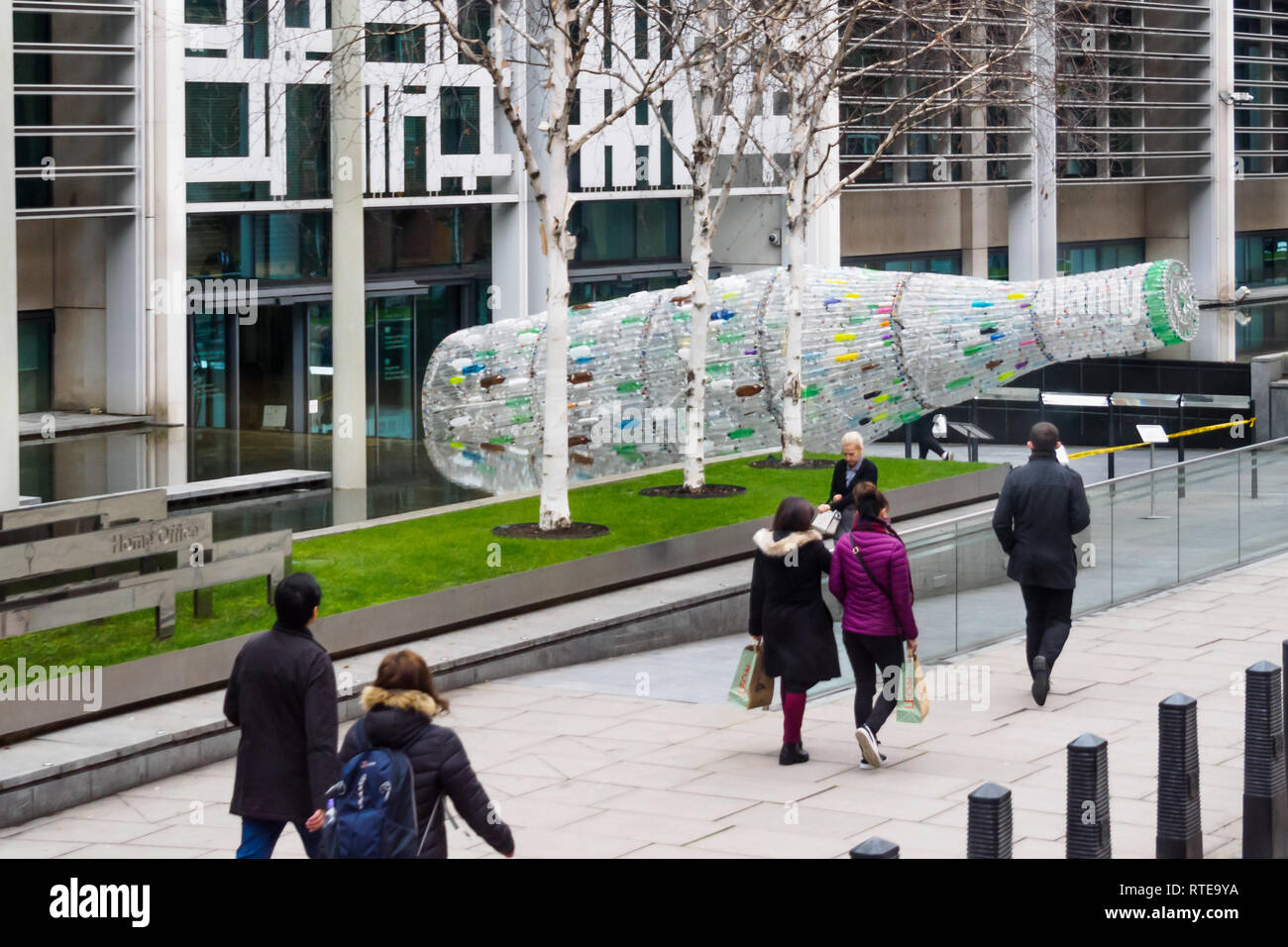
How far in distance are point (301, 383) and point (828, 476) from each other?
39.5 feet

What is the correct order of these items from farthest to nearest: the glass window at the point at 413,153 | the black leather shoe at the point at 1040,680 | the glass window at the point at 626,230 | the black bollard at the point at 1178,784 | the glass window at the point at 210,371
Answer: the glass window at the point at 626,230 → the glass window at the point at 413,153 → the glass window at the point at 210,371 → the black leather shoe at the point at 1040,680 → the black bollard at the point at 1178,784

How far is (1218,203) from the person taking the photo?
52.1 metres

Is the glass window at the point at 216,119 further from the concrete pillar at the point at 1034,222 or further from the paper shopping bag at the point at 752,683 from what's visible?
the concrete pillar at the point at 1034,222

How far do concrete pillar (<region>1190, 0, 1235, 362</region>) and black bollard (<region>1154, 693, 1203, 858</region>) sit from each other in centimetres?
4226

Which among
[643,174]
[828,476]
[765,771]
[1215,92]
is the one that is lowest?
[765,771]

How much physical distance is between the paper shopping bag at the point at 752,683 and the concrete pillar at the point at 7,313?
8179mm

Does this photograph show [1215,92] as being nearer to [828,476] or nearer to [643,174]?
[643,174]

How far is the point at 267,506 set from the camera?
19.2 meters

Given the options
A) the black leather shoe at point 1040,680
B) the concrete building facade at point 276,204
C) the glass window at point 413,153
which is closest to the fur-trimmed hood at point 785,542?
the black leather shoe at point 1040,680

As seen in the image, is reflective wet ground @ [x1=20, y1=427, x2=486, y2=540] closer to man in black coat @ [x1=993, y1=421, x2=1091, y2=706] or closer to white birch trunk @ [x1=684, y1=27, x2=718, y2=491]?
white birch trunk @ [x1=684, y1=27, x2=718, y2=491]

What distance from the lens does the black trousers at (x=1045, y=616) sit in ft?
38.0

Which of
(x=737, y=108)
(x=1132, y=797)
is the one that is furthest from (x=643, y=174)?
(x=1132, y=797)

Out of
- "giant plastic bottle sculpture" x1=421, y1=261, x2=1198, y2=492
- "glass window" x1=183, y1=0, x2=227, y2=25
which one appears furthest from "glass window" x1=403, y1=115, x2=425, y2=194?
"giant plastic bottle sculpture" x1=421, y1=261, x2=1198, y2=492

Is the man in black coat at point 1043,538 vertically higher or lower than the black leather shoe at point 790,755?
higher
